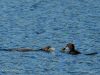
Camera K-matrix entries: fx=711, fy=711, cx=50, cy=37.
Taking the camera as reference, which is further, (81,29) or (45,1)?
(45,1)

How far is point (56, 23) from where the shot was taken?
50.6m

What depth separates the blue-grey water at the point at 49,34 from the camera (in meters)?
33.1

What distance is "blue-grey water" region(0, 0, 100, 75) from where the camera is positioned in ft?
109

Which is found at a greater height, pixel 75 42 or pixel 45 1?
pixel 75 42

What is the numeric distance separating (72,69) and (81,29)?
14.0 metres

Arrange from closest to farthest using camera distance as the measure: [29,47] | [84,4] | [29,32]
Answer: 1. [29,47]
2. [29,32]
3. [84,4]

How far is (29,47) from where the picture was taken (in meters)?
39.3

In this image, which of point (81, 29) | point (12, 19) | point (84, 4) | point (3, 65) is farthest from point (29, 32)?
point (84, 4)

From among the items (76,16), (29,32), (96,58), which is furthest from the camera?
(76,16)

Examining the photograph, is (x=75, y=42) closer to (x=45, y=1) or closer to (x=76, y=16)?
(x=76, y=16)

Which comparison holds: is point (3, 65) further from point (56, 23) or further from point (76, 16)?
point (76, 16)

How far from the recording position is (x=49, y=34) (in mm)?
44344

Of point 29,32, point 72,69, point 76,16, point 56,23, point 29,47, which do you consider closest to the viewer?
point 72,69

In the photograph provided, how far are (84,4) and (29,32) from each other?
2181cm
